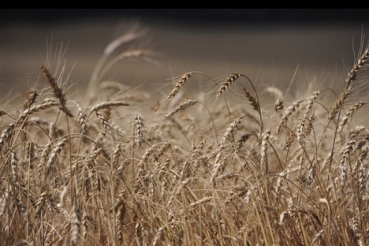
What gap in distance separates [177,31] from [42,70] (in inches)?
1369

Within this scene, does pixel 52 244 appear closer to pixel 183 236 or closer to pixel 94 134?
pixel 183 236

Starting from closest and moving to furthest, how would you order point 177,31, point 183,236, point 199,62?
point 183,236 < point 199,62 < point 177,31

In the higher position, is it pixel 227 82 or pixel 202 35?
pixel 202 35

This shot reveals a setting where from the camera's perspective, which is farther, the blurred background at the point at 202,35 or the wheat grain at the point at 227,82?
the blurred background at the point at 202,35

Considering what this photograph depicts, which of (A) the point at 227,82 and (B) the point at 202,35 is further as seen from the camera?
(B) the point at 202,35

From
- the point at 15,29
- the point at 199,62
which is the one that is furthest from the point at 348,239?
the point at 15,29

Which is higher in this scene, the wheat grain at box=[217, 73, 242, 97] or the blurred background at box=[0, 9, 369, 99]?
the blurred background at box=[0, 9, 369, 99]

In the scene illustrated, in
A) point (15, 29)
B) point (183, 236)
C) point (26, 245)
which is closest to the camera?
point (26, 245)

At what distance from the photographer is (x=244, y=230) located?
11.5 ft

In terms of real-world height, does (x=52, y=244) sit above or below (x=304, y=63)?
below

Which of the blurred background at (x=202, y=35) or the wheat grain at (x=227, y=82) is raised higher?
the blurred background at (x=202, y=35)

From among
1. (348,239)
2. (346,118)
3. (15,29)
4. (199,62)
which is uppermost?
(15,29)

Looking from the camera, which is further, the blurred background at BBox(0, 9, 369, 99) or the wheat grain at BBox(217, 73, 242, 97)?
the blurred background at BBox(0, 9, 369, 99)

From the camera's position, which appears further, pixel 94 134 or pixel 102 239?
pixel 94 134
